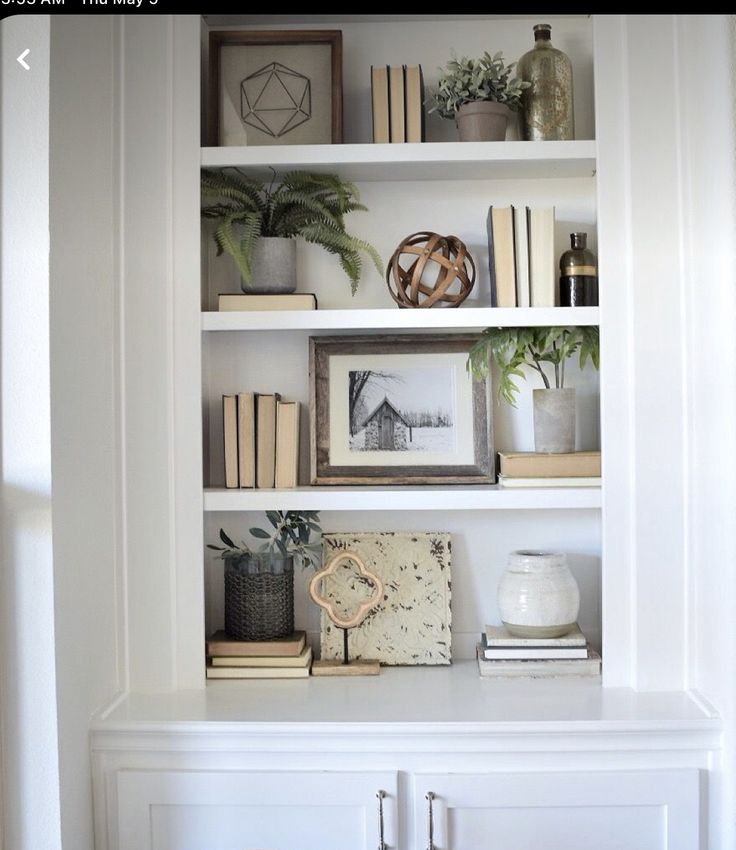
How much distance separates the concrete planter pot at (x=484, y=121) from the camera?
2.09m

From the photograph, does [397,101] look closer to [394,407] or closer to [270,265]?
[270,265]

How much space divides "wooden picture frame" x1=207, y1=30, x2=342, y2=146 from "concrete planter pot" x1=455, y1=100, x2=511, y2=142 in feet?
1.01

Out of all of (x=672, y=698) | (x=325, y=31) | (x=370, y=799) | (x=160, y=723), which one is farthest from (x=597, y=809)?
(x=325, y=31)

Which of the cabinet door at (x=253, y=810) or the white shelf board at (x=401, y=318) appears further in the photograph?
the white shelf board at (x=401, y=318)

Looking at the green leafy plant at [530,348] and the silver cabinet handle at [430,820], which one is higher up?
the green leafy plant at [530,348]

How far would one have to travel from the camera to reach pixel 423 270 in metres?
2.17

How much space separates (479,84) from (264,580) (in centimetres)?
121

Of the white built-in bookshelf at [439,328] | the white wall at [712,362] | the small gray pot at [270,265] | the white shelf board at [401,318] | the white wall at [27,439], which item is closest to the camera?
the white wall at [27,439]

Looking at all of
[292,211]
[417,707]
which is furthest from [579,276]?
[417,707]

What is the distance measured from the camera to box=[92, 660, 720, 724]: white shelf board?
5.96 ft

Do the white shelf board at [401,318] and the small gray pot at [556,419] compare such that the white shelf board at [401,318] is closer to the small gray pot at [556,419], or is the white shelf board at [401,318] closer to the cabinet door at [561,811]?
the small gray pot at [556,419]

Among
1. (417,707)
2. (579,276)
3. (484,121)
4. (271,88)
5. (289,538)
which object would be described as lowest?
(417,707)

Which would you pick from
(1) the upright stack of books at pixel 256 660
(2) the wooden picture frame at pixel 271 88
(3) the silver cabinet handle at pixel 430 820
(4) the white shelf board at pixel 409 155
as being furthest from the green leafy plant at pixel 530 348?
(3) the silver cabinet handle at pixel 430 820

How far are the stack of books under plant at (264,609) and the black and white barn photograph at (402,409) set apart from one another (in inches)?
9.9
